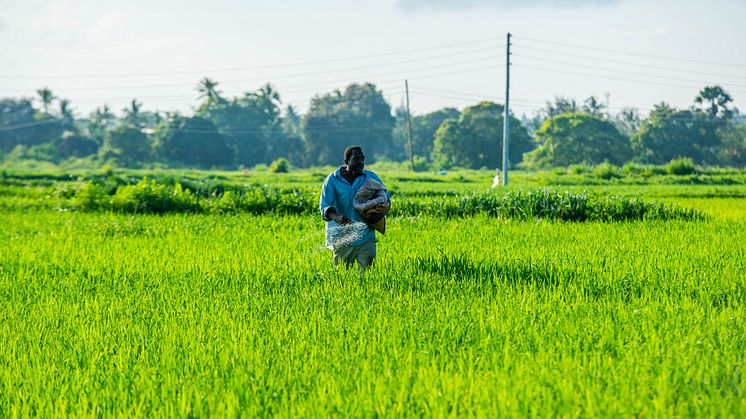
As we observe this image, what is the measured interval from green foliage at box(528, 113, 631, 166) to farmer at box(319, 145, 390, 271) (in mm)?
47562

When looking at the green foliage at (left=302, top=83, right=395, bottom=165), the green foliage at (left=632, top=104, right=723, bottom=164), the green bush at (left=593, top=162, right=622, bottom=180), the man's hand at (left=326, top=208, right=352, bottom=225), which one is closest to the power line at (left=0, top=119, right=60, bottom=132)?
the green foliage at (left=302, top=83, right=395, bottom=165)

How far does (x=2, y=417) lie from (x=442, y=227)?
7.63m

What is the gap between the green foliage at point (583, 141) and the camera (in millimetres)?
51219

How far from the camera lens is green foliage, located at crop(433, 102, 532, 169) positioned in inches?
2181

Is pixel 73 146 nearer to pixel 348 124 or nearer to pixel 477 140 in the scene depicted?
pixel 348 124

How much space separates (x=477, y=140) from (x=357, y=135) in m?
14.9

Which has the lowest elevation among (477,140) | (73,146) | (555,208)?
(555,208)

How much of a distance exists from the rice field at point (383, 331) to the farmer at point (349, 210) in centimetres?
25

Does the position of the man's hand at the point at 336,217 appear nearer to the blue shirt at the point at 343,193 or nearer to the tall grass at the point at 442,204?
the blue shirt at the point at 343,193

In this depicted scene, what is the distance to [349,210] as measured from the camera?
602cm

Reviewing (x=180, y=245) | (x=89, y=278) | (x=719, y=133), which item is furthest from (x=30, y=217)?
(x=719, y=133)

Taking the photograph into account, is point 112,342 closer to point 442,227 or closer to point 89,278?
point 89,278

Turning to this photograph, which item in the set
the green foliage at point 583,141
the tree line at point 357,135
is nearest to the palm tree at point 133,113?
the tree line at point 357,135

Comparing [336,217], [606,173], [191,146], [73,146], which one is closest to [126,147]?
[191,146]
